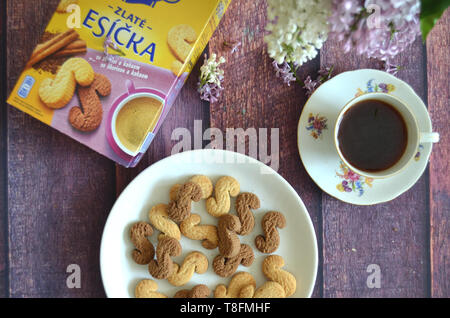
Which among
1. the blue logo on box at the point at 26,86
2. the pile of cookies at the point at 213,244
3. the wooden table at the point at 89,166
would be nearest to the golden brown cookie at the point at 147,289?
the pile of cookies at the point at 213,244

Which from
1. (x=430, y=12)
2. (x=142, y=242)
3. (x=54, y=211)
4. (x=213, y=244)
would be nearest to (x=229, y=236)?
(x=213, y=244)

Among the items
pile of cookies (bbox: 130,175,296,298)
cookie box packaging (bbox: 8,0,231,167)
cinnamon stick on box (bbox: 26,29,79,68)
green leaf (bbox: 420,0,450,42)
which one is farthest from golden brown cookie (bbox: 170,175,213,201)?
green leaf (bbox: 420,0,450,42)

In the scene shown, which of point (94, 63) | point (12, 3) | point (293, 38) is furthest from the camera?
point (12, 3)

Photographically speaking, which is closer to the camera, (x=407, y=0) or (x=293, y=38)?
(x=407, y=0)

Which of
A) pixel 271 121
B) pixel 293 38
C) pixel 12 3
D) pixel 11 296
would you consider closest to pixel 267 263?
pixel 271 121

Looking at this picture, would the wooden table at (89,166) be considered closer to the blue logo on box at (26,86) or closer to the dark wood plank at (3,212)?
the dark wood plank at (3,212)

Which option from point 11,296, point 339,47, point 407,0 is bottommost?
point 11,296

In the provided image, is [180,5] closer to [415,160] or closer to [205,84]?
[205,84]

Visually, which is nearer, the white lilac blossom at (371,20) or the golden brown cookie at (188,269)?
the white lilac blossom at (371,20)
